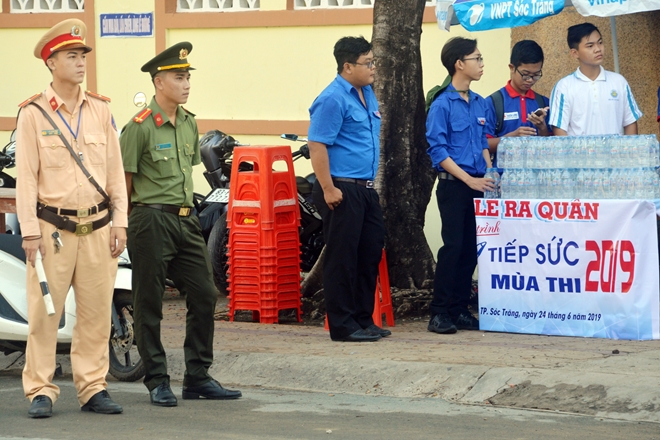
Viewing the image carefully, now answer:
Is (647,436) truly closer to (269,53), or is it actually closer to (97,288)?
(97,288)

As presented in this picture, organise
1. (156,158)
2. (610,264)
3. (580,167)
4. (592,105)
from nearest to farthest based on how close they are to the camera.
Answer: (156,158) → (610,264) → (580,167) → (592,105)

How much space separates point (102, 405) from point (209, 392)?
2.13ft

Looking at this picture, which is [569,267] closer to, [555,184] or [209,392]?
[555,184]

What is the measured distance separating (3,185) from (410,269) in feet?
14.3

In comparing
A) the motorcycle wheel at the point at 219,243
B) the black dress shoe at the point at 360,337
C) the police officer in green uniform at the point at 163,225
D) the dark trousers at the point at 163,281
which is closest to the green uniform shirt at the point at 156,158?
the police officer in green uniform at the point at 163,225

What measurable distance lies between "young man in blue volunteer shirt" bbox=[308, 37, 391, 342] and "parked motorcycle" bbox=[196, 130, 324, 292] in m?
1.82

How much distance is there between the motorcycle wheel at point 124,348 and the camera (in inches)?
281

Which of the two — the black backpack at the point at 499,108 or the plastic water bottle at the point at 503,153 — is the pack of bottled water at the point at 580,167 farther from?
the black backpack at the point at 499,108

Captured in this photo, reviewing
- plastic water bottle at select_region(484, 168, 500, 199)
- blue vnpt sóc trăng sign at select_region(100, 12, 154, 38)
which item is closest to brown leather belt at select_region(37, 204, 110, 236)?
plastic water bottle at select_region(484, 168, 500, 199)

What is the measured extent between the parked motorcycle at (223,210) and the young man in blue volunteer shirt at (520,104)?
1871 mm

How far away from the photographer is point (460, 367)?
6.75 metres

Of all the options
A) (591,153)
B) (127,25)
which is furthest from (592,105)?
(127,25)

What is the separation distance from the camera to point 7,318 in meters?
6.98

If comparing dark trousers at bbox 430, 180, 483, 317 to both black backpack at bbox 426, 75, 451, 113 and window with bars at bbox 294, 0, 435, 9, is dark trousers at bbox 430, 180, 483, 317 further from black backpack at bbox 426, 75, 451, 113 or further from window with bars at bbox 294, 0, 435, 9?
window with bars at bbox 294, 0, 435, 9
